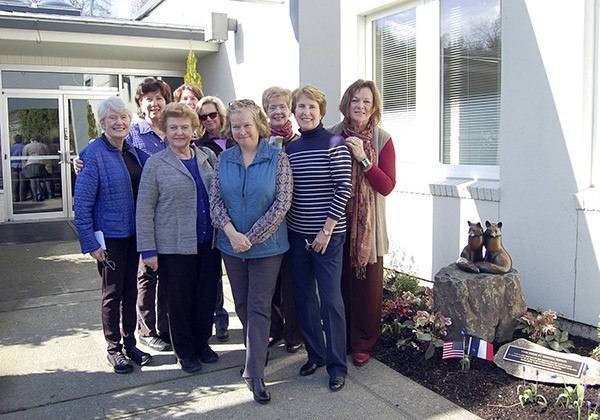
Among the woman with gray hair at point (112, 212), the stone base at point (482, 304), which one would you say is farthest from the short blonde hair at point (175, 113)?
the stone base at point (482, 304)

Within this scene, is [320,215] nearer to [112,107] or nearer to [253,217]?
[253,217]

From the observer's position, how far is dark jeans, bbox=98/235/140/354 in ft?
13.0

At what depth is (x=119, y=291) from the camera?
4.02 metres

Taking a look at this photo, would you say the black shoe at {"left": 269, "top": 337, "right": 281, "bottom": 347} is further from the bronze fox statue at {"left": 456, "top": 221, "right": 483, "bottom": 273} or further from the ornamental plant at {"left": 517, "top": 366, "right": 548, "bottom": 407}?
the ornamental plant at {"left": 517, "top": 366, "right": 548, "bottom": 407}

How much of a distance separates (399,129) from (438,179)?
95 cm

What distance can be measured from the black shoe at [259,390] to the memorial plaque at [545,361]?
1.66 m

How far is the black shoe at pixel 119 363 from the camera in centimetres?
403

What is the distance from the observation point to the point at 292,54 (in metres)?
8.14

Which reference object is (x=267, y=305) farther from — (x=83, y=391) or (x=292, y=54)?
(x=292, y=54)

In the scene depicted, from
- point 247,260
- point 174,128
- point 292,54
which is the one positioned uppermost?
point 292,54

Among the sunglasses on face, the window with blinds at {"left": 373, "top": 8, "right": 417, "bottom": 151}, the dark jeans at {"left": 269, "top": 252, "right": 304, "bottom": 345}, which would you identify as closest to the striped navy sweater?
the dark jeans at {"left": 269, "top": 252, "right": 304, "bottom": 345}

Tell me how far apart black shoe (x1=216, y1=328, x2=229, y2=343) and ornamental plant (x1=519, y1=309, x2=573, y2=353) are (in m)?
2.33

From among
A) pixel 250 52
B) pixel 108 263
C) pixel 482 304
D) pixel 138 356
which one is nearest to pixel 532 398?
pixel 482 304

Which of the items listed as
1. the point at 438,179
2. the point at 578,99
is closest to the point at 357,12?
the point at 438,179
